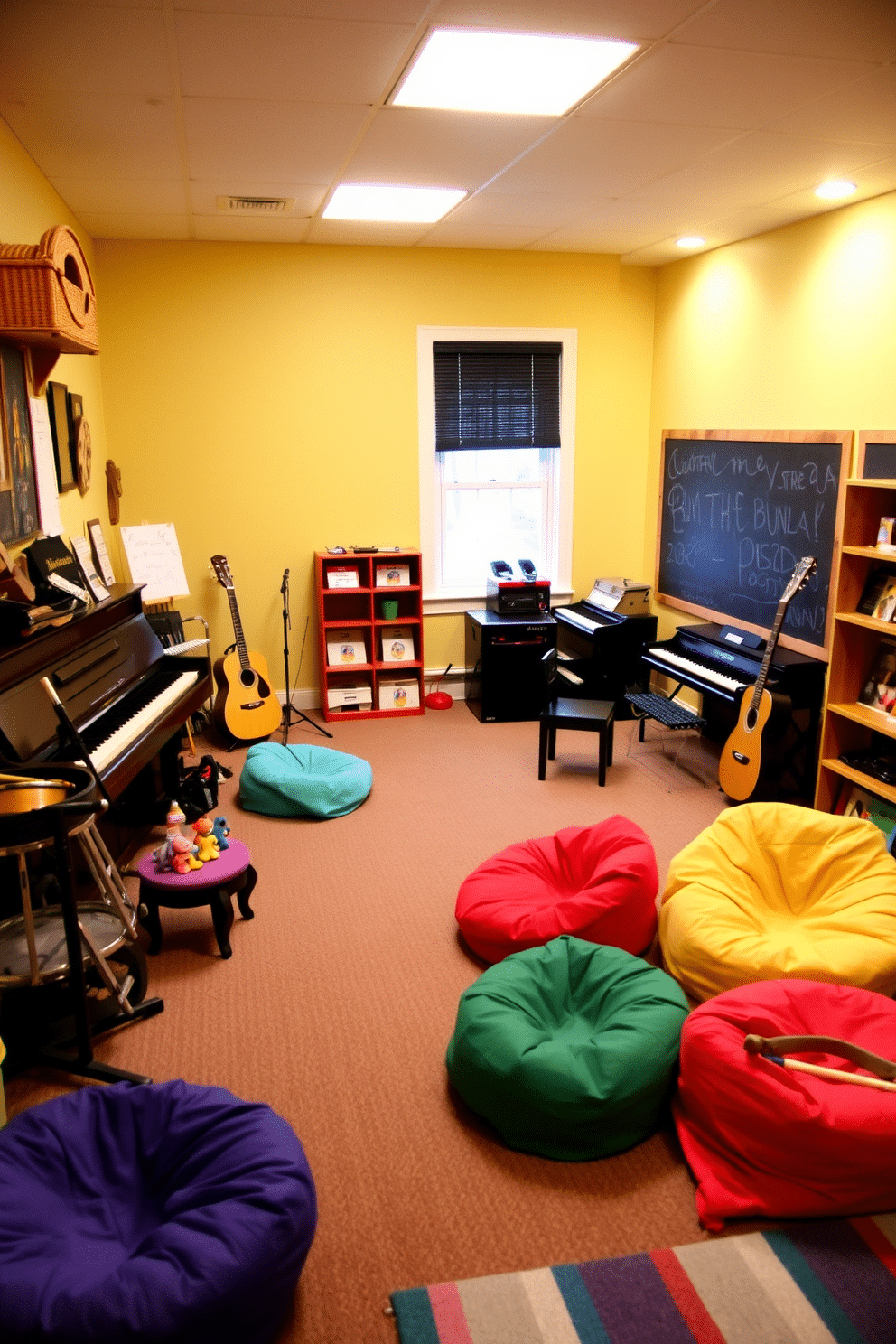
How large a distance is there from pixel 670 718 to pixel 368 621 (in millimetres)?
2017

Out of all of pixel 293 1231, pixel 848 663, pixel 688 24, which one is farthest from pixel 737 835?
pixel 688 24

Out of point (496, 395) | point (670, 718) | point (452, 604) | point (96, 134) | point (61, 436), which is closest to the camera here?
point (96, 134)

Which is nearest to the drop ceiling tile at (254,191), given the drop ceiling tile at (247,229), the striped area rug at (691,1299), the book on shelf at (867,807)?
the drop ceiling tile at (247,229)

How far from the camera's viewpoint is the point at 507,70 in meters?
2.79

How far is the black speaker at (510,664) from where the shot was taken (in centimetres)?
574

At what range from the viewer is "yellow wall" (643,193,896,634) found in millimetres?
4090

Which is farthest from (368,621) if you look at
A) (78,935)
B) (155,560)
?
(78,935)

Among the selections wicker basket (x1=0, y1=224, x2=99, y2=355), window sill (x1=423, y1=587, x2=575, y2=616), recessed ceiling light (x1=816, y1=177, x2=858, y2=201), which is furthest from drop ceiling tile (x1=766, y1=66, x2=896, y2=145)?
window sill (x1=423, y1=587, x2=575, y2=616)

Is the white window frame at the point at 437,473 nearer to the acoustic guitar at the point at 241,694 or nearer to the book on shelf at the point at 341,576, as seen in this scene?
the book on shelf at the point at 341,576

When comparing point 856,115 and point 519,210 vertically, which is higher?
point 519,210

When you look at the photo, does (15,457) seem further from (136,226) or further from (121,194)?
(136,226)

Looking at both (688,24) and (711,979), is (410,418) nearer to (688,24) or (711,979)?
(688,24)

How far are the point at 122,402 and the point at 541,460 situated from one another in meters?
2.59

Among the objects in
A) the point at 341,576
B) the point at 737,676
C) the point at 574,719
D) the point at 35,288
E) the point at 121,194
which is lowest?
the point at 574,719
